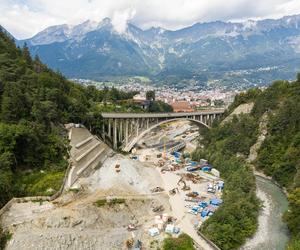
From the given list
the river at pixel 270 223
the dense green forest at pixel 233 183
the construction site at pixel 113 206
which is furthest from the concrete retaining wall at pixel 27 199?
the river at pixel 270 223

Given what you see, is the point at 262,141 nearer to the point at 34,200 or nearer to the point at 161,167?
the point at 161,167

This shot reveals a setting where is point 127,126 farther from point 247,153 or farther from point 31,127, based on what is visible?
point 31,127

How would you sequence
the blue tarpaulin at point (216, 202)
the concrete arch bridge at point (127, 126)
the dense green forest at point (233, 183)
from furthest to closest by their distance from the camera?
the concrete arch bridge at point (127, 126)
the blue tarpaulin at point (216, 202)
the dense green forest at point (233, 183)

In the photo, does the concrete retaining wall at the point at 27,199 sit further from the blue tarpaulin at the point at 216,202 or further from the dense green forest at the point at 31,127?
the blue tarpaulin at the point at 216,202

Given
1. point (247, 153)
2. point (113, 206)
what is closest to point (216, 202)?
point (113, 206)

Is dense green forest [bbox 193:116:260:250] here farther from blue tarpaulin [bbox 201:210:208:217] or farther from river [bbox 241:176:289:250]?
blue tarpaulin [bbox 201:210:208:217]

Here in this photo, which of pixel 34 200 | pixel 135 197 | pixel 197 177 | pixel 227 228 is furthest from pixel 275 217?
pixel 34 200
